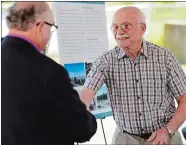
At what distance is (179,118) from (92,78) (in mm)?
634

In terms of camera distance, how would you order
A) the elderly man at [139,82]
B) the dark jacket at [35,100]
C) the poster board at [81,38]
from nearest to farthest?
the dark jacket at [35,100] → the elderly man at [139,82] → the poster board at [81,38]

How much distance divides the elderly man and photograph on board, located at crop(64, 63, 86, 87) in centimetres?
34

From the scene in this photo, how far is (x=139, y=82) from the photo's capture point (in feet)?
6.91

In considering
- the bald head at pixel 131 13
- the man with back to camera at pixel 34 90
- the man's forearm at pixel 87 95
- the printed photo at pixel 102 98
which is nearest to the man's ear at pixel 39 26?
the man with back to camera at pixel 34 90

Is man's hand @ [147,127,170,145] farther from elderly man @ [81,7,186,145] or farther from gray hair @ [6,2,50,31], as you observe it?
gray hair @ [6,2,50,31]

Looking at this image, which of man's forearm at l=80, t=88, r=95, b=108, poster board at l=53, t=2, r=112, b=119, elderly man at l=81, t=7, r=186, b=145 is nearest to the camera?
man's forearm at l=80, t=88, r=95, b=108

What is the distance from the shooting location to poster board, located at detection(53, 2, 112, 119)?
7.72 ft

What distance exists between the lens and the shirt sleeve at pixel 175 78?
2042mm

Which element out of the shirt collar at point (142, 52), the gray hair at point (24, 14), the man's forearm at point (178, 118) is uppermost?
the gray hair at point (24, 14)

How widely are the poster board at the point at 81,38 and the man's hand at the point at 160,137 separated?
0.63 metres

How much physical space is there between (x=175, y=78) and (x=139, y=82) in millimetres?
240

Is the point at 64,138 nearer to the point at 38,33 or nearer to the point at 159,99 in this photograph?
the point at 38,33

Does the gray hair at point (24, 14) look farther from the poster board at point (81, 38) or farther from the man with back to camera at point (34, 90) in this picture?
the poster board at point (81, 38)

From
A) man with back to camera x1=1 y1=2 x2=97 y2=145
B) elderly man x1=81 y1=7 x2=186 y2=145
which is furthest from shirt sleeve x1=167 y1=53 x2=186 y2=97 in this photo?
man with back to camera x1=1 y1=2 x2=97 y2=145
